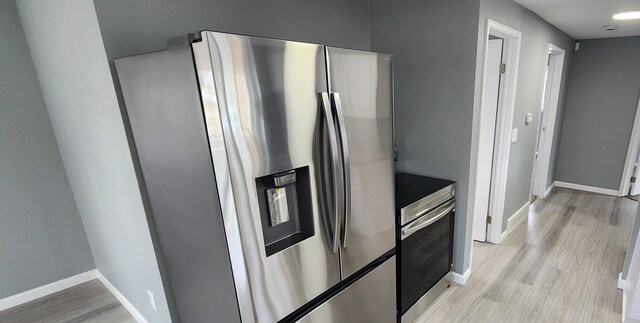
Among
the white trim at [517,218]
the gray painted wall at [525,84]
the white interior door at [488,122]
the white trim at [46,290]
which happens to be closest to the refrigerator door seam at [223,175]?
the gray painted wall at [525,84]

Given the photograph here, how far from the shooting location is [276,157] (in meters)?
1.07

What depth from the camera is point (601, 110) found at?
4.10 metres

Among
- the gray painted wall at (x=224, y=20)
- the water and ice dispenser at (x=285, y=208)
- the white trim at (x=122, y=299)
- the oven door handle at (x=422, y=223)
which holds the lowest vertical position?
the white trim at (x=122, y=299)

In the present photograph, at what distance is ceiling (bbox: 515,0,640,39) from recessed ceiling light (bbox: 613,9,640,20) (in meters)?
0.06

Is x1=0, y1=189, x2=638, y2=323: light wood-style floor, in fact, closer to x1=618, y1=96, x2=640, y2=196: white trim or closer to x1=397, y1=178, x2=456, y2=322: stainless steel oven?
x1=397, y1=178, x2=456, y2=322: stainless steel oven

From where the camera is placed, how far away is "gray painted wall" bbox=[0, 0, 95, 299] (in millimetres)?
2154

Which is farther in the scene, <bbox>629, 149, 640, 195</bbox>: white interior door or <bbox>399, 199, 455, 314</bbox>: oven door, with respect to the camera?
<bbox>629, 149, 640, 195</bbox>: white interior door

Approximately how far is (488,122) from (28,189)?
4048 mm

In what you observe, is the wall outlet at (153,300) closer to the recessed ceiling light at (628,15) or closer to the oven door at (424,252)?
the oven door at (424,252)

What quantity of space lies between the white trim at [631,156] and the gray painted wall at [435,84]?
11.3ft

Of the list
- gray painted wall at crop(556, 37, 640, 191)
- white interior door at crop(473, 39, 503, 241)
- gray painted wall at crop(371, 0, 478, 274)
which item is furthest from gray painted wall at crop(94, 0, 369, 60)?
gray painted wall at crop(556, 37, 640, 191)

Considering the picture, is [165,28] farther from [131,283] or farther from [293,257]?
[131,283]

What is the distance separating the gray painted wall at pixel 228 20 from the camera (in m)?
1.24

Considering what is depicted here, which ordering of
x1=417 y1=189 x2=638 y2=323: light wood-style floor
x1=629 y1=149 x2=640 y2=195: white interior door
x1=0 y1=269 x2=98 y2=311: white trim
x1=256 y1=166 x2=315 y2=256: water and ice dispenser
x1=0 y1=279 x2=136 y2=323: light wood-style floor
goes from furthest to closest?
x1=629 y1=149 x2=640 y2=195: white interior door, x1=0 y1=269 x2=98 y2=311: white trim, x1=0 y1=279 x2=136 y2=323: light wood-style floor, x1=417 y1=189 x2=638 y2=323: light wood-style floor, x1=256 y1=166 x2=315 y2=256: water and ice dispenser
